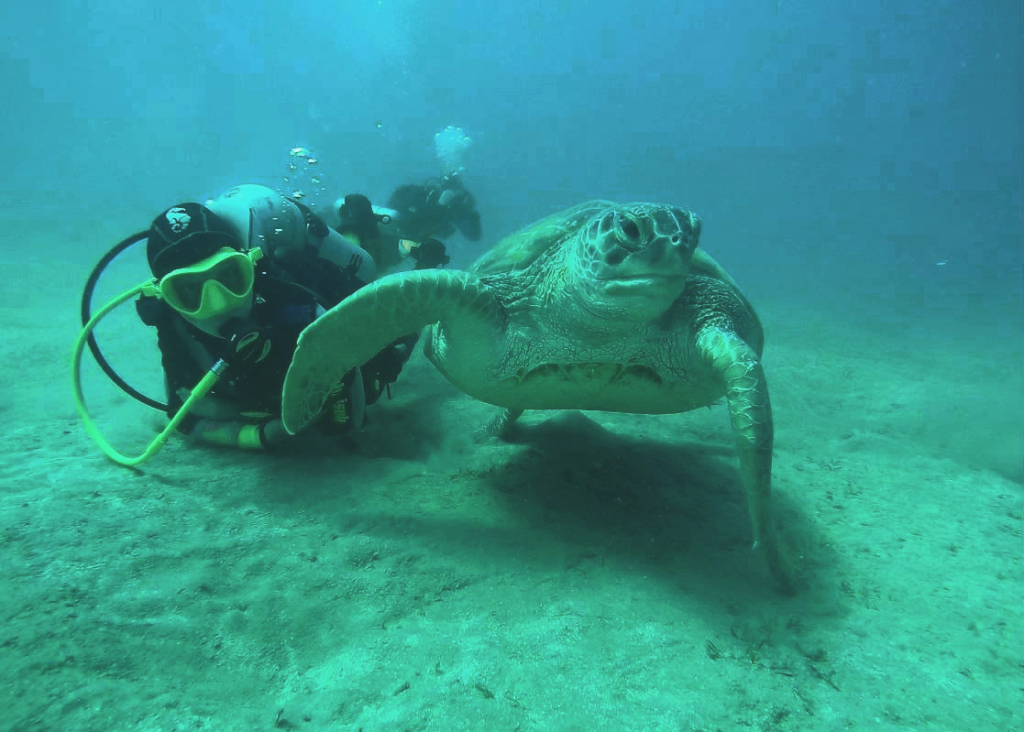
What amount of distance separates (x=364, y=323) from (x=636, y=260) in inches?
55.8

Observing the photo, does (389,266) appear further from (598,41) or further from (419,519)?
(598,41)

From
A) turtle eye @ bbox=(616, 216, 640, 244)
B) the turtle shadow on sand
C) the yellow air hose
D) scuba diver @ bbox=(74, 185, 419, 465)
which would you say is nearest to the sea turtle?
→ turtle eye @ bbox=(616, 216, 640, 244)

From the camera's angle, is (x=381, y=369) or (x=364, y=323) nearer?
(x=364, y=323)

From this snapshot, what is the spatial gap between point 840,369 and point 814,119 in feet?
337

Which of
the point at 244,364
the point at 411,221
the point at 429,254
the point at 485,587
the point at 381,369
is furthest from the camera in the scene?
the point at 411,221

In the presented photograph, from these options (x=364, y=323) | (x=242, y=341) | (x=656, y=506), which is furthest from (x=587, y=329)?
(x=242, y=341)

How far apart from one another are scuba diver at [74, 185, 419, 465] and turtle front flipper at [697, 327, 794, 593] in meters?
2.32

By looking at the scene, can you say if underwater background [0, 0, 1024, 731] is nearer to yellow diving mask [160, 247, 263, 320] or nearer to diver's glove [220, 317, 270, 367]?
diver's glove [220, 317, 270, 367]

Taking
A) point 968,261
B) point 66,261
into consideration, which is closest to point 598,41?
point 968,261

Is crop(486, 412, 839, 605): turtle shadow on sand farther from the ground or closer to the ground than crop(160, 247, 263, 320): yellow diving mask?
closer to the ground

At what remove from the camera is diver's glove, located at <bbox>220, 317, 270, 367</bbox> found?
9.67 ft

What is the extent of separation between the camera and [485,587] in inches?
93.3

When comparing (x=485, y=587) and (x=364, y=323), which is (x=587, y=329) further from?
(x=485, y=587)

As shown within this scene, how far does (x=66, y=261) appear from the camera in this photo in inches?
533
